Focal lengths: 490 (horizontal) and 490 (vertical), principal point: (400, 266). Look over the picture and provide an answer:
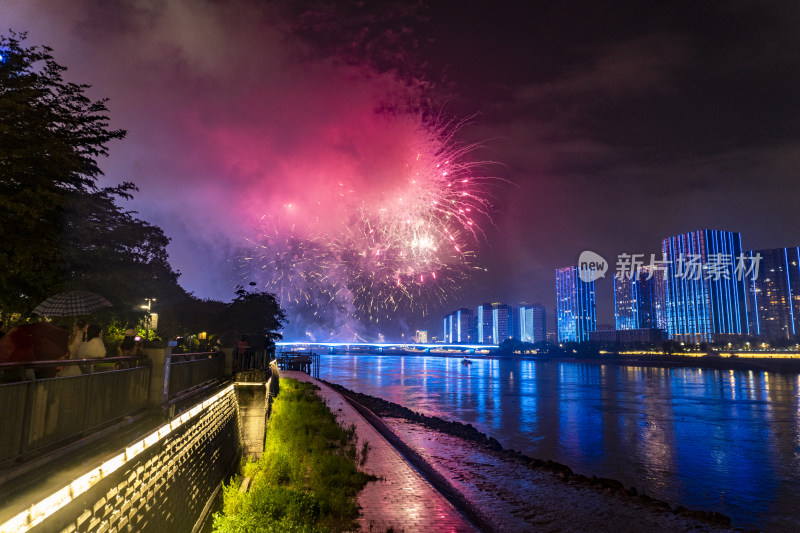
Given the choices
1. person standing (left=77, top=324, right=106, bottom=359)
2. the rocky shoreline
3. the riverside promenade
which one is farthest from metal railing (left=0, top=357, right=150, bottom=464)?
the rocky shoreline

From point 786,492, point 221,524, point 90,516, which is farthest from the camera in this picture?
point 786,492

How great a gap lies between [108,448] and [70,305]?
7280 millimetres

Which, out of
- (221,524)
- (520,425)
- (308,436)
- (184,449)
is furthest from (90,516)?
(520,425)

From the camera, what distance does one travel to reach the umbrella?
11305 mm

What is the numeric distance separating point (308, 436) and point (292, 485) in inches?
186

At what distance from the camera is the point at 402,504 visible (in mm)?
9664

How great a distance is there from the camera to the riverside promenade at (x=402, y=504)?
8492 mm

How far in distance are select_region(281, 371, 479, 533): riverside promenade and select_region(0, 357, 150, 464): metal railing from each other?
4545 millimetres

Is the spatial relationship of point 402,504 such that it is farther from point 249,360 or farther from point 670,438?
point 670,438

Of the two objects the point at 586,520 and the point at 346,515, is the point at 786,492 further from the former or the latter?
the point at 346,515

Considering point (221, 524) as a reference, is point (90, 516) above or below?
above

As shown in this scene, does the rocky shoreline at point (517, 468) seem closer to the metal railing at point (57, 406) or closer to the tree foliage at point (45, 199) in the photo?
the metal railing at point (57, 406)

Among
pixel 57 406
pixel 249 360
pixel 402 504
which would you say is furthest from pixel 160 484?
pixel 249 360

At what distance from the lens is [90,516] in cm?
457
